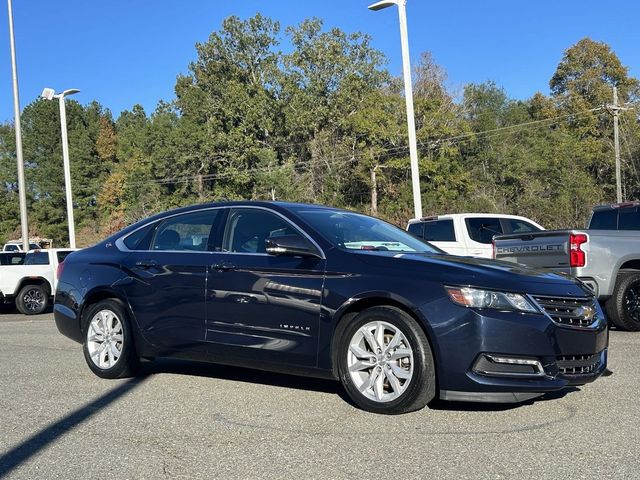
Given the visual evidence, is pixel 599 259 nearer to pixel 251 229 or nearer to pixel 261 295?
pixel 251 229

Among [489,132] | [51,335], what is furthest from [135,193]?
[51,335]

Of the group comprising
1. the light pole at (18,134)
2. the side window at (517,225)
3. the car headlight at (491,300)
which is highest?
the light pole at (18,134)

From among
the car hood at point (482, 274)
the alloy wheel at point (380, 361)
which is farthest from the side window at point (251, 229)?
the alloy wheel at point (380, 361)

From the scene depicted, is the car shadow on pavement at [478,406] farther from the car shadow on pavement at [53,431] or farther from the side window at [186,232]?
the car shadow on pavement at [53,431]

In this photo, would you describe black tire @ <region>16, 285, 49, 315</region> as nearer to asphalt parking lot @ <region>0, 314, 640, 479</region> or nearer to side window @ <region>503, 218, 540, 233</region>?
asphalt parking lot @ <region>0, 314, 640, 479</region>

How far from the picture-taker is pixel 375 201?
49.4m

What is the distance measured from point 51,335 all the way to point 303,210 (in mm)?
6681

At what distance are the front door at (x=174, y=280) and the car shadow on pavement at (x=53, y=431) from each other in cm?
62

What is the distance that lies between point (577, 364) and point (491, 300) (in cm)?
84

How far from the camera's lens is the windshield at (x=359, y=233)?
222 inches

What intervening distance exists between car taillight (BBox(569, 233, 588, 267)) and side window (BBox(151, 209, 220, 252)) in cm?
504

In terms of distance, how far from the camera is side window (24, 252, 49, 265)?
16.2 m

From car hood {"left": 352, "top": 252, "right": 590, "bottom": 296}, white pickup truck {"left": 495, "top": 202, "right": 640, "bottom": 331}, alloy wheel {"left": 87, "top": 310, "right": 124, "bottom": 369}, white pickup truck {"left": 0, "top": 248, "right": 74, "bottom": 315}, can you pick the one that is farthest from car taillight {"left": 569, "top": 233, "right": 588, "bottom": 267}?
white pickup truck {"left": 0, "top": 248, "right": 74, "bottom": 315}

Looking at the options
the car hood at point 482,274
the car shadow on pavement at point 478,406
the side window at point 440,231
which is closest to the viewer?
the car hood at point 482,274
